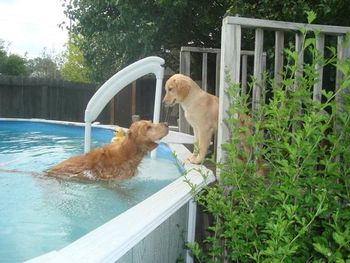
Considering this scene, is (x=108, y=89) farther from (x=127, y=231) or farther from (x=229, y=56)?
(x=127, y=231)

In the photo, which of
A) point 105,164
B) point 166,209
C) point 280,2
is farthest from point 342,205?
point 280,2

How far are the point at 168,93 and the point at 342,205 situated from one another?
3.04 meters

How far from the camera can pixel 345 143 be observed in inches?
78.4

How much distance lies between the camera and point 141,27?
36.1ft

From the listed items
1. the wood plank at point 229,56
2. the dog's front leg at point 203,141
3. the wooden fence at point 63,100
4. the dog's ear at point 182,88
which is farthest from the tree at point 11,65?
the wood plank at point 229,56

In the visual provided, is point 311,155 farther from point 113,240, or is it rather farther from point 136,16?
point 136,16

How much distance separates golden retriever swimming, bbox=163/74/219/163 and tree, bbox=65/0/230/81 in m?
5.40

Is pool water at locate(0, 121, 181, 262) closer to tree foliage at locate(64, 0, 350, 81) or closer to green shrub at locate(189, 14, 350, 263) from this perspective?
green shrub at locate(189, 14, 350, 263)

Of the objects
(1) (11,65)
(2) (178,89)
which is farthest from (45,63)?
(2) (178,89)

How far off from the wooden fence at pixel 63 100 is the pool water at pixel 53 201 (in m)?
7.96

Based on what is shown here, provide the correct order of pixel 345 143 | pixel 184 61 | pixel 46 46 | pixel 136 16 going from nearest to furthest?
pixel 345 143 → pixel 184 61 → pixel 136 16 → pixel 46 46

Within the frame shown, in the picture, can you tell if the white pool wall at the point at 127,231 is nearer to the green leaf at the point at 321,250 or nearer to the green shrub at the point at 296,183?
the green shrub at the point at 296,183

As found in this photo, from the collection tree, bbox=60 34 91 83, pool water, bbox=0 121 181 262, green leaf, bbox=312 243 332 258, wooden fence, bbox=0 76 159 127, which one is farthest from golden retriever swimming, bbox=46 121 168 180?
tree, bbox=60 34 91 83

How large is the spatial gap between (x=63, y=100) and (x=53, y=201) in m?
13.5
